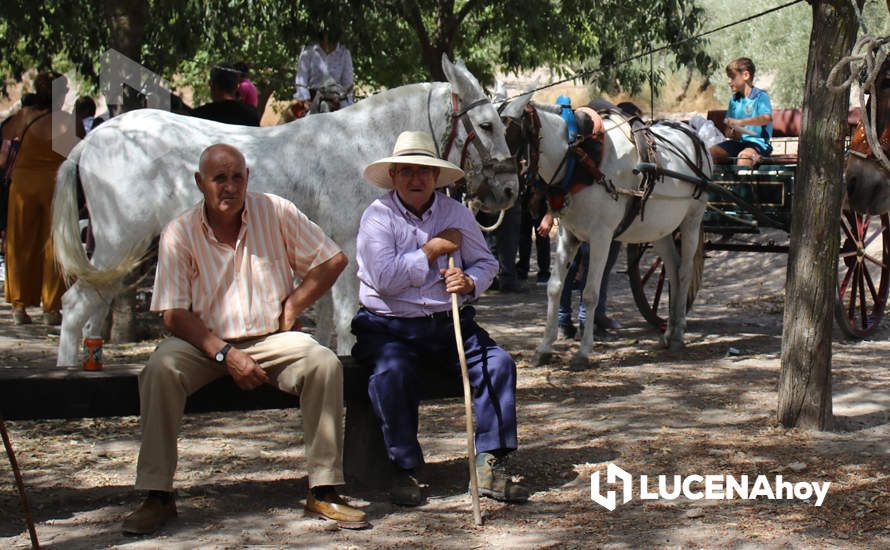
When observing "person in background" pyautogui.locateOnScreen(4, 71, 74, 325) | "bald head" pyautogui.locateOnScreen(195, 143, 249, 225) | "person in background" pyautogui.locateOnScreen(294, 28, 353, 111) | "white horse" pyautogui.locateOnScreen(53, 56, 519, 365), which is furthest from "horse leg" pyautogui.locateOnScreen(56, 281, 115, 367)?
"person in background" pyautogui.locateOnScreen(294, 28, 353, 111)

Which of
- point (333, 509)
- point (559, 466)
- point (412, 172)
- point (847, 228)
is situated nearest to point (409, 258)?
point (412, 172)

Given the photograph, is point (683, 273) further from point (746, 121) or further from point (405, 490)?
point (405, 490)

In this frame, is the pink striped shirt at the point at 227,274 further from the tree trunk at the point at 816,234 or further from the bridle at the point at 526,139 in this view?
the bridle at the point at 526,139

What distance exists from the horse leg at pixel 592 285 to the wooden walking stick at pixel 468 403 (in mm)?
3296

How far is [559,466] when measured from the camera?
590cm

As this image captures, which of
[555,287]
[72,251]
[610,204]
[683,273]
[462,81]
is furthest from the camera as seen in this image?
[683,273]

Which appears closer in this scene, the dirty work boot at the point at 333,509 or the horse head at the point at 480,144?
the dirty work boot at the point at 333,509

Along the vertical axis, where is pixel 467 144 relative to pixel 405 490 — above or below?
above

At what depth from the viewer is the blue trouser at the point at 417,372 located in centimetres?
524

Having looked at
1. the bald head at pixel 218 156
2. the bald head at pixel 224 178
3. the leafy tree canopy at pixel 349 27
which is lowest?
the bald head at pixel 224 178

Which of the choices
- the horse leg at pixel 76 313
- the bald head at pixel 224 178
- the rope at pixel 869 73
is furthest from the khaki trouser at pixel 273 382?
Result: the rope at pixel 869 73

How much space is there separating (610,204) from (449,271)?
3411 mm

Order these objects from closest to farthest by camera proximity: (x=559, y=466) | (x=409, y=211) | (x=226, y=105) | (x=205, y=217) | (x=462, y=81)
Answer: (x=205, y=217) < (x=409, y=211) < (x=559, y=466) < (x=462, y=81) < (x=226, y=105)

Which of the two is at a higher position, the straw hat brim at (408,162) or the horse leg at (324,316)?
the straw hat brim at (408,162)
